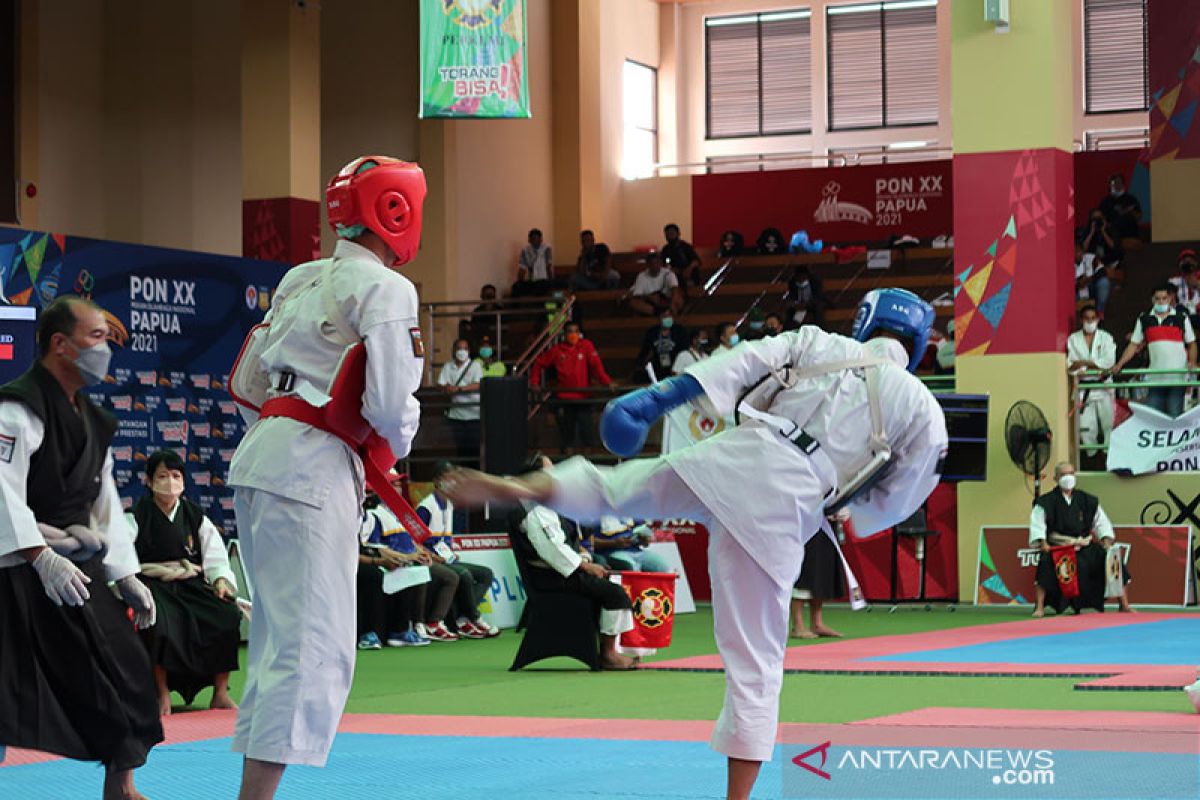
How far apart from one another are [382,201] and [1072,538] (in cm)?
1277

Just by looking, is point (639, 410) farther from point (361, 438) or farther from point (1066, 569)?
point (1066, 569)

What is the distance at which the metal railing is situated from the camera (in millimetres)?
18406

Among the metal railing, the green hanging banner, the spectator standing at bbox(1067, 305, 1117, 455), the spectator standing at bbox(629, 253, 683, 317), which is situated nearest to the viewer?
the green hanging banner

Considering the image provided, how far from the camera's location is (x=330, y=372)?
16.5 feet

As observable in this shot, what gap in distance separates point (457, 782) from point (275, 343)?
2554 millimetres

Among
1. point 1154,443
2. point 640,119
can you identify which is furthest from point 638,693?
point 640,119

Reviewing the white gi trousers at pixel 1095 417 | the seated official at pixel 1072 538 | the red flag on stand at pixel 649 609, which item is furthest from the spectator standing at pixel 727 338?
the red flag on stand at pixel 649 609

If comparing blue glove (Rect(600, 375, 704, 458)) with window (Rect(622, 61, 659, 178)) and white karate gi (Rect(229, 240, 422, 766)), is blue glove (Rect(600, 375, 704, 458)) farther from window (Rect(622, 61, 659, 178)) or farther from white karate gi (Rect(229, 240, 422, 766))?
window (Rect(622, 61, 659, 178))

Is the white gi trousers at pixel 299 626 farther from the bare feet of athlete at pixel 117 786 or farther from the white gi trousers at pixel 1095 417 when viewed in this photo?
the white gi trousers at pixel 1095 417

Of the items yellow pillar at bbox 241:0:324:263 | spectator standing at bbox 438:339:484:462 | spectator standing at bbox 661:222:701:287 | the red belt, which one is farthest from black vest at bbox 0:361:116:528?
spectator standing at bbox 661:222:701:287

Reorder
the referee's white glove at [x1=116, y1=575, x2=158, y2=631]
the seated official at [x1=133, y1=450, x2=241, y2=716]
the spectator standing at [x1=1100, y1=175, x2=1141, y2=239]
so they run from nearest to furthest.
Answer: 1. the referee's white glove at [x1=116, y1=575, x2=158, y2=631]
2. the seated official at [x1=133, y1=450, x2=241, y2=716]
3. the spectator standing at [x1=1100, y1=175, x2=1141, y2=239]

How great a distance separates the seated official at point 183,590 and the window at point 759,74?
25.2 metres

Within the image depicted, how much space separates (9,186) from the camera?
2389 cm

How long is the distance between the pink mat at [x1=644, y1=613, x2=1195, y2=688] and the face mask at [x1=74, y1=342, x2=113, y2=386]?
20.1 ft
